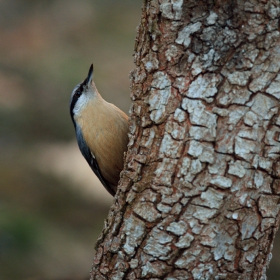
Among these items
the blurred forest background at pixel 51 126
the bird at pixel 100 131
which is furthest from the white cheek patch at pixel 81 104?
the blurred forest background at pixel 51 126

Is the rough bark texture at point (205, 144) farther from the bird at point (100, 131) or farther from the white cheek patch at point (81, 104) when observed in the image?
the white cheek patch at point (81, 104)

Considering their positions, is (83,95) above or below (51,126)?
below

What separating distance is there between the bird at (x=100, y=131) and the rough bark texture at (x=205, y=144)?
3.23 ft

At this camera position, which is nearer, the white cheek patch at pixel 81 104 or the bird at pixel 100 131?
the bird at pixel 100 131

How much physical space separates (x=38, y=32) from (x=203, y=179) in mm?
6237

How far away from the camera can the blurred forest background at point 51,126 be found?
488 cm

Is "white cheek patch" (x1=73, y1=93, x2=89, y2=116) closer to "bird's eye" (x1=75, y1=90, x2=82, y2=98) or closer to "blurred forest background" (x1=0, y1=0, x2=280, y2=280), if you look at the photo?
"bird's eye" (x1=75, y1=90, x2=82, y2=98)

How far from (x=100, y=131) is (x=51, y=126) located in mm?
3300

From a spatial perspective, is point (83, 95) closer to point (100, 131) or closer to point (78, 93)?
point (78, 93)

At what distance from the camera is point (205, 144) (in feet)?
6.76

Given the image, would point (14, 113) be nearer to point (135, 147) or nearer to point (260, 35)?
point (135, 147)

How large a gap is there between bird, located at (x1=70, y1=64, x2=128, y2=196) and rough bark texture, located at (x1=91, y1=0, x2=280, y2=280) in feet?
3.23

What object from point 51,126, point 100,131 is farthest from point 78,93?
point 51,126

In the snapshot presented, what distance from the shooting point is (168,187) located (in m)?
2.15
